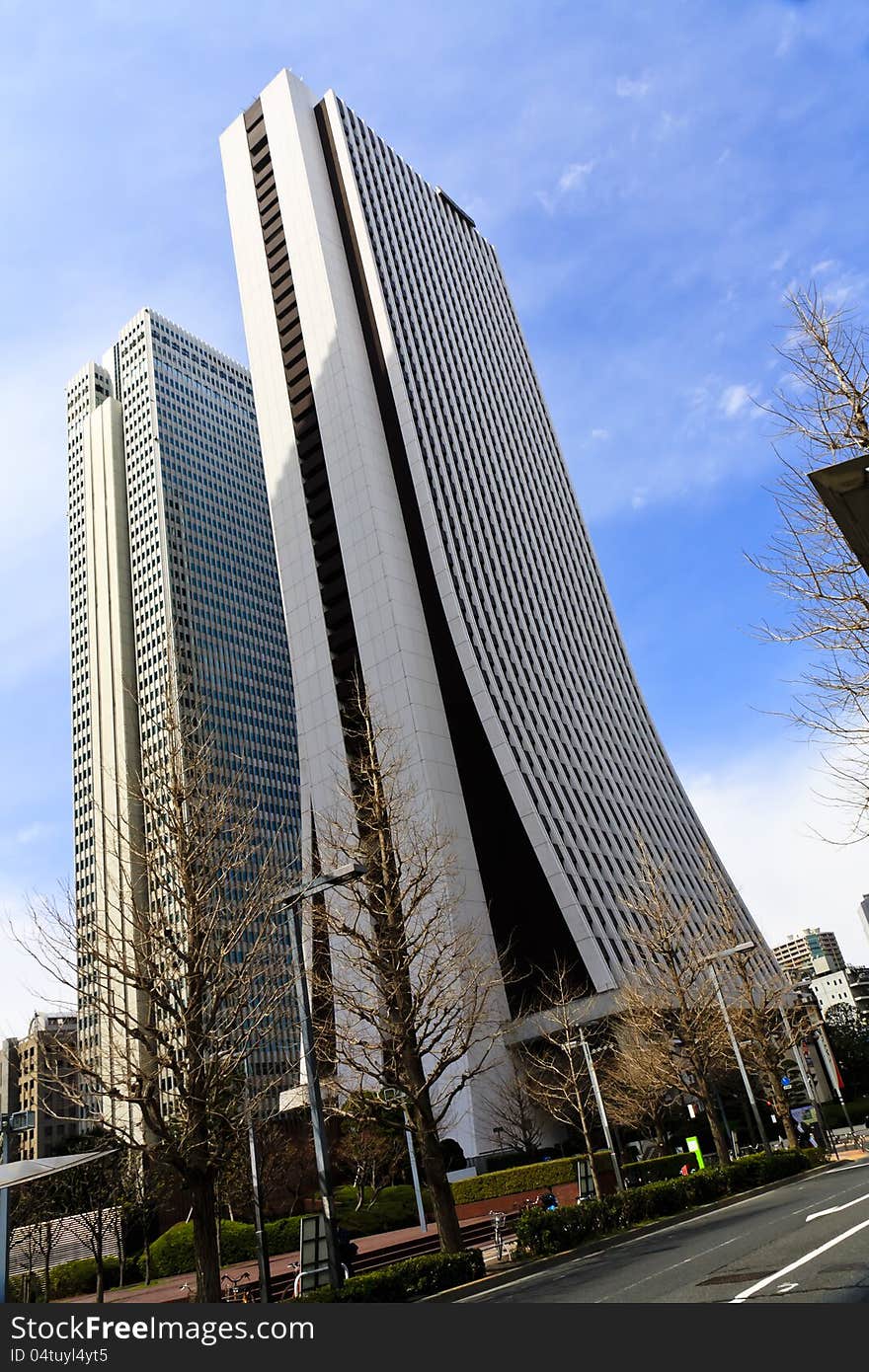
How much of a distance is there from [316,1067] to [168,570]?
11374 centimetres

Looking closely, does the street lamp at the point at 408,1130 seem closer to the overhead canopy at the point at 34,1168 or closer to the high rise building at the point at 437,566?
the overhead canopy at the point at 34,1168

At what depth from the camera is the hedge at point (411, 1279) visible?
45.3 ft

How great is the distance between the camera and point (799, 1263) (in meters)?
11.6

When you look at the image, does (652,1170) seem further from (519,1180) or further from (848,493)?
(848,493)

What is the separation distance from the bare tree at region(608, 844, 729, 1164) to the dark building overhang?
86.0ft

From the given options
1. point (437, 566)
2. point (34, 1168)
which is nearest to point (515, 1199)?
point (34, 1168)

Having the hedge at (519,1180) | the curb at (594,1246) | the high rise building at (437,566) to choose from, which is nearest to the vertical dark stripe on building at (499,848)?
the high rise building at (437,566)

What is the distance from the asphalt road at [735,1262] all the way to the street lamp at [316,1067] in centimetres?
245

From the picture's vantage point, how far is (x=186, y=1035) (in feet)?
49.3

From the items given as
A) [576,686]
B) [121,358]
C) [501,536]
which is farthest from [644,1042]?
[121,358]

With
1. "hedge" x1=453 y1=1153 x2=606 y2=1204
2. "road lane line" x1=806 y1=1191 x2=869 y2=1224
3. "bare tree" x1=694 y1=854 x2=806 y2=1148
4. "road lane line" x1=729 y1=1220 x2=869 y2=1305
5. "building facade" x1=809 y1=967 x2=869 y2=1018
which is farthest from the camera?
"building facade" x1=809 y1=967 x2=869 y2=1018

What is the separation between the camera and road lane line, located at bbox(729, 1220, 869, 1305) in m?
9.95

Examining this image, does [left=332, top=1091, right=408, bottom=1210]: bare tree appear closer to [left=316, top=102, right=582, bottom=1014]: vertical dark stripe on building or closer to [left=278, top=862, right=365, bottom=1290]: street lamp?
[left=316, top=102, right=582, bottom=1014]: vertical dark stripe on building

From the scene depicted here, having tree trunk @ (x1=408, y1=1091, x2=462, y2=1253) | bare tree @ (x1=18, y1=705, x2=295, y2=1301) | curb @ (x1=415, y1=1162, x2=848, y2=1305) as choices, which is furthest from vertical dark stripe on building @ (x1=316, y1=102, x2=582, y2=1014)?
bare tree @ (x1=18, y1=705, x2=295, y2=1301)
